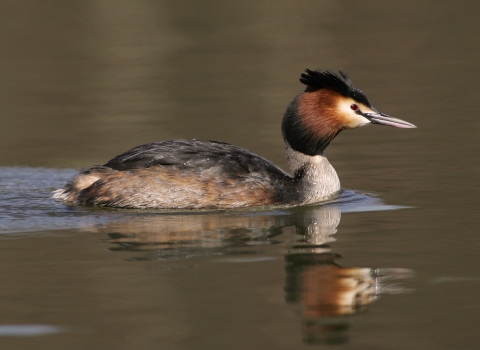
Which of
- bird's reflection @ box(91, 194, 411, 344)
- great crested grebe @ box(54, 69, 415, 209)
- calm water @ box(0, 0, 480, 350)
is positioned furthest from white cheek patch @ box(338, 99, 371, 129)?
bird's reflection @ box(91, 194, 411, 344)

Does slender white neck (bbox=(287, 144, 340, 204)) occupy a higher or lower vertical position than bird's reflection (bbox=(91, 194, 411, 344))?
higher

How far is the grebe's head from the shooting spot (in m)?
9.98

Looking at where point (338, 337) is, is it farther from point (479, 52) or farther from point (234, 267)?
point (479, 52)

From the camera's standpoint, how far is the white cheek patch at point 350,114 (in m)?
10.0

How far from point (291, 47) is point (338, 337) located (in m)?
16.8

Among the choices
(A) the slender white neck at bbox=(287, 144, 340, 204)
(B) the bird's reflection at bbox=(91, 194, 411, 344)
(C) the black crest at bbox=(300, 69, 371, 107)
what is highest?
(C) the black crest at bbox=(300, 69, 371, 107)

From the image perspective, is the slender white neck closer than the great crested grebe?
No

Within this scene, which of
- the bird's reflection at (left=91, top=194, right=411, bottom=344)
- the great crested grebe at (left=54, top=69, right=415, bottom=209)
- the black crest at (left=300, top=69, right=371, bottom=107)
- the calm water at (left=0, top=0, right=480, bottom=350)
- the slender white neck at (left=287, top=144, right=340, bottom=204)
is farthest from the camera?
the slender white neck at (left=287, top=144, right=340, bottom=204)

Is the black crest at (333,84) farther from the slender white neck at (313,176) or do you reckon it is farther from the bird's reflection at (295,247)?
the bird's reflection at (295,247)

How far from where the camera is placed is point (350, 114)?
33.0 ft

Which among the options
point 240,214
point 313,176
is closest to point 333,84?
point 313,176

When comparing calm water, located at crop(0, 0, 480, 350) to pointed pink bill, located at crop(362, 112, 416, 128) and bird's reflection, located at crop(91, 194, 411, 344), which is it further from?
pointed pink bill, located at crop(362, 112, 416, 128)

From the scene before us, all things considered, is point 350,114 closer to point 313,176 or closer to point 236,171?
point 313,176

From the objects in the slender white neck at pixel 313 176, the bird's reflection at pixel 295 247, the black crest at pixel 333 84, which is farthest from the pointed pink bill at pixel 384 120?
the bird's reflection at pixel 295 247
